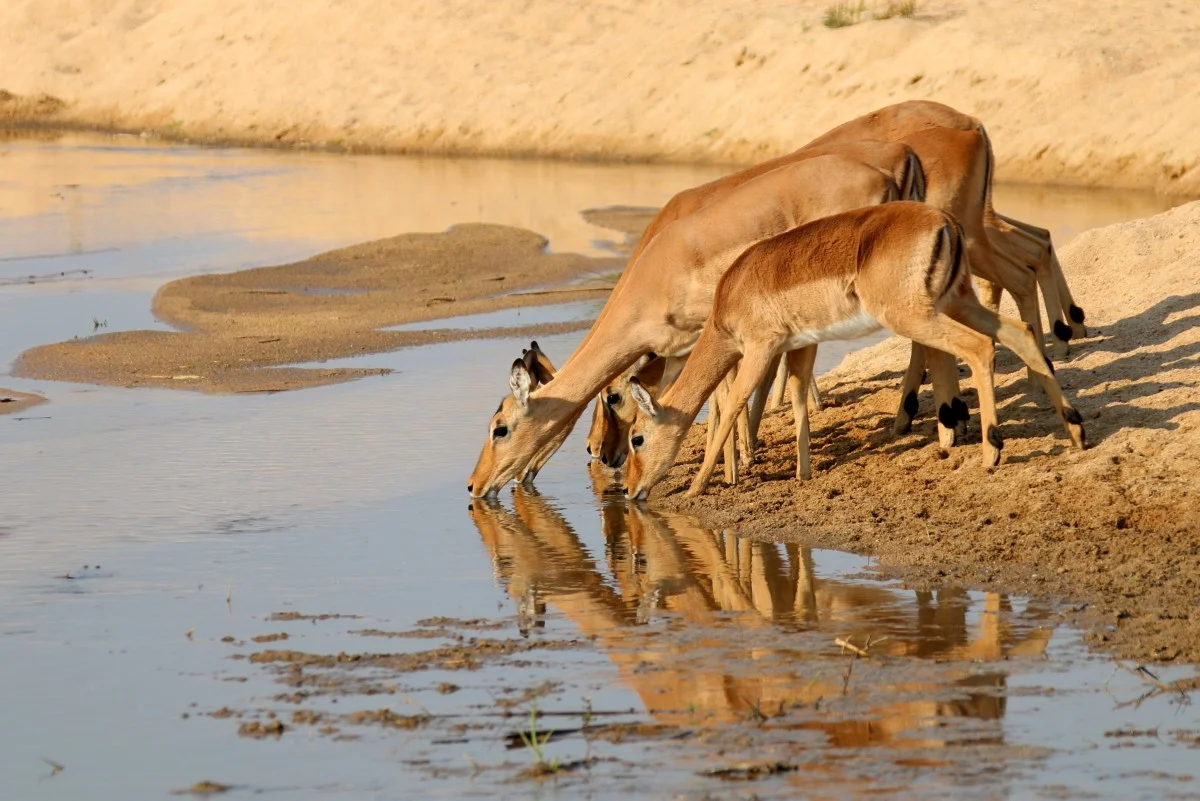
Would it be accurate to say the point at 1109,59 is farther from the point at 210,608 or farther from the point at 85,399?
the point at 210,608

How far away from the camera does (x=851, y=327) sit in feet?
30.8

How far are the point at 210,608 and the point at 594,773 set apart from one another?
288 centimetres

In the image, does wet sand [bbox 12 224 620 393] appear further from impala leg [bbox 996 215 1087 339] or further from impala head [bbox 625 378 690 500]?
impala leg [bbox 996 215 1087 339]

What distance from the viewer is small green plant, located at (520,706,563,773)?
18.7 ft

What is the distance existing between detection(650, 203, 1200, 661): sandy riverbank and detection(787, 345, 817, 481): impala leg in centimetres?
15

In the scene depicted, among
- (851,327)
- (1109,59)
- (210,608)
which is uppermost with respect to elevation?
(1109,59)

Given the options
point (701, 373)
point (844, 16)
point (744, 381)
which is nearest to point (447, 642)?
point (744, 381)

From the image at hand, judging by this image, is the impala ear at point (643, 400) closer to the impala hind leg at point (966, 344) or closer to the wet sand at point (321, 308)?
the impala hind leg at point (966, 344)

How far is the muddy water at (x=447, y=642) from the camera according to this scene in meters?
5.75

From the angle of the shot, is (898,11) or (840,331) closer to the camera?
(840,331)

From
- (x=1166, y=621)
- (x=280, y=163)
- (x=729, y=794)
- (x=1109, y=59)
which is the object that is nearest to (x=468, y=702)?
(x=729, y=794)

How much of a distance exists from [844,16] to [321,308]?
18.7 m

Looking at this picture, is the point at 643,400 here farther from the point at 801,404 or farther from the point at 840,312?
the point at 840,312

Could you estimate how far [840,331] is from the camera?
371 inches
